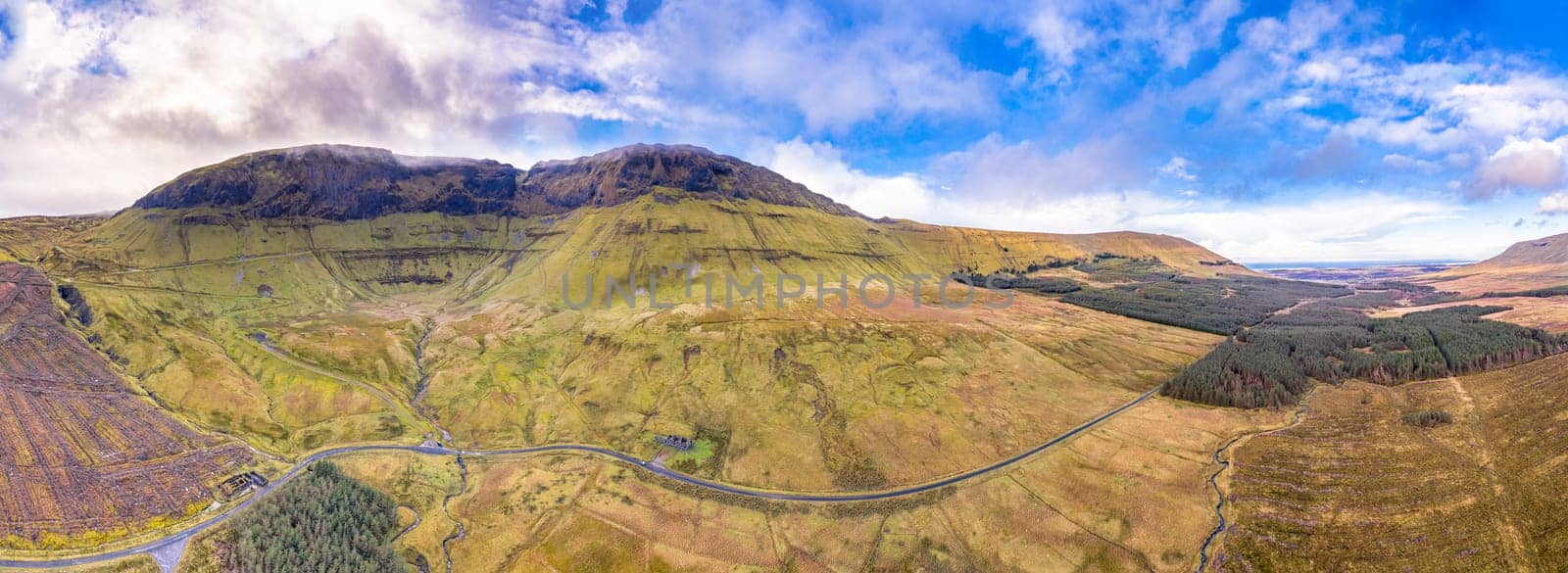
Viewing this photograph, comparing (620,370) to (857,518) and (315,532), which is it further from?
(857,518)

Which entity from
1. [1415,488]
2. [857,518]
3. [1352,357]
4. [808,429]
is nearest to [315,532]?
[857,518]

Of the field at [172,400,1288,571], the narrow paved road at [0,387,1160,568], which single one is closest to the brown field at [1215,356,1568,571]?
the field at [172,400,1288,571]

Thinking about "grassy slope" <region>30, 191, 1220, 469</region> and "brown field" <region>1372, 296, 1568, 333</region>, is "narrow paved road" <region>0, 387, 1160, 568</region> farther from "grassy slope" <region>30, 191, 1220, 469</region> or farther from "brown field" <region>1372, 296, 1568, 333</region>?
"brown field" <region>1372, 296, 1568, 333</region>

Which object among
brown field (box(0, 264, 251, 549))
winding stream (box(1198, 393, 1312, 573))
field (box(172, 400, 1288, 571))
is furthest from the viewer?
field (box(172, 400, 1288, 571))

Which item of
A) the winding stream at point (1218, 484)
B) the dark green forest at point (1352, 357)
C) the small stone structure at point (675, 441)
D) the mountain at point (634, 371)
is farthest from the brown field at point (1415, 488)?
the small stone structure at point (675, 441)

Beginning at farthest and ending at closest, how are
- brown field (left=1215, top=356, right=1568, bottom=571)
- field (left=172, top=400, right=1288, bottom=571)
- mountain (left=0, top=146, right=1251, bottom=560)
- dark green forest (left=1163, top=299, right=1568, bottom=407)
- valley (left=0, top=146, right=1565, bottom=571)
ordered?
dark green forest (left=1163, top=299, right=1568, bottom=407) < mountain (left=0, top=146, right=1251, bottom=560) < field (left=172, top=400, right=1288, bottom=571) < valley (left=0, top=146, right=1565, bottom=571) < brown field (left=1215, top=356, right=1568, bottom=571)

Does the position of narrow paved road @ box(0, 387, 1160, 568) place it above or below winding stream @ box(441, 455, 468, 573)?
above

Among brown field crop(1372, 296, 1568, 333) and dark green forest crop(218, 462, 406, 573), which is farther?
brown field crop(1372, 296, 1568, 333)

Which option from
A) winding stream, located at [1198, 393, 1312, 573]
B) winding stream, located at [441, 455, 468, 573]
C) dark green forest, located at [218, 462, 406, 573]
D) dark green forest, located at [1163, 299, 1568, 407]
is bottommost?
winding stream, located at [441, 455, 468, 573]

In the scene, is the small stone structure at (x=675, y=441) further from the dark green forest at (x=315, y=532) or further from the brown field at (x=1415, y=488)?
the brown field at (x=1415, y=488)
